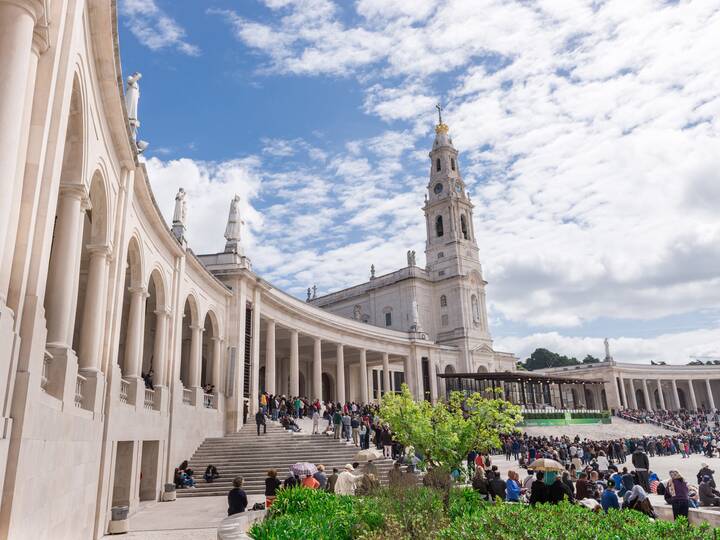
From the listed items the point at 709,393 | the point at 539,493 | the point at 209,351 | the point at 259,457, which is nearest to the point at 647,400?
the point at 709,393

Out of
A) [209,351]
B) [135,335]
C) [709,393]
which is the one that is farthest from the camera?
[709,393]

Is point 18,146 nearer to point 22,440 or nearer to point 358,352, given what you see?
point 22,440

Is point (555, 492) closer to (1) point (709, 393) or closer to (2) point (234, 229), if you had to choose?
(2) point (234, 229)

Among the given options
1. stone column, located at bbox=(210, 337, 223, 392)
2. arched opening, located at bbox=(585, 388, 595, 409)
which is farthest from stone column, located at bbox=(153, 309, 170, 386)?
arched opening, located at bbox=(585, 388, 595, 409)

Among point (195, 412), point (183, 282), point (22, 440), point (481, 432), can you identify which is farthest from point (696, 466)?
point (22, 440)

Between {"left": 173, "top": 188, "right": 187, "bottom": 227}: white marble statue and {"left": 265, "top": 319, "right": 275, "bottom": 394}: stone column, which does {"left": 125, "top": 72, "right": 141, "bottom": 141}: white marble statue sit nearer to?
{"left": 173, "top": 188, "right": 187, "bottom": 227}: white marble statue

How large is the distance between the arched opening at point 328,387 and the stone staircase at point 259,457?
27285 millimetres

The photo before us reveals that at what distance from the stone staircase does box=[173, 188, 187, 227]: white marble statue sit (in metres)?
9.57

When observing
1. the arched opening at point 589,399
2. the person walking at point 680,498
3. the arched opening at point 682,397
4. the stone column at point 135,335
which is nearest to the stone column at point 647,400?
the arched opening at point 682,397

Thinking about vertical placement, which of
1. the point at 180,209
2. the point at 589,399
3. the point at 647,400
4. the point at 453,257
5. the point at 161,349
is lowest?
the point at 647,400

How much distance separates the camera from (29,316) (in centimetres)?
791

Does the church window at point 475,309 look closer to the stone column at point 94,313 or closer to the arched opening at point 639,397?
the arched opening at point 639,397

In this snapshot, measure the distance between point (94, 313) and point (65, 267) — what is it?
2.47 m

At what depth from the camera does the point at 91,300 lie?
13.0 m
